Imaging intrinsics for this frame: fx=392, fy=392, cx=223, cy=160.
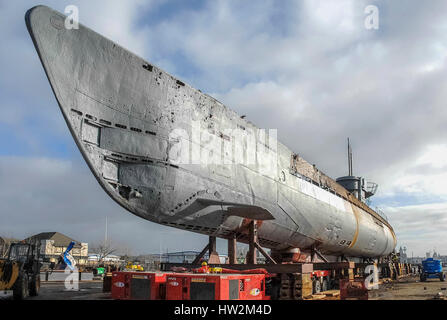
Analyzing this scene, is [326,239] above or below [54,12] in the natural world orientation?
below

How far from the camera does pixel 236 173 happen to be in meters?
12.9

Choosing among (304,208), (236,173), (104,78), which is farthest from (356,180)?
(104,78)

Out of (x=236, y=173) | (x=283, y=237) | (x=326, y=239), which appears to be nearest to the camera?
(x=236, y=173)

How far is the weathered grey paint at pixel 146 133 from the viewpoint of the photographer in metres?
9.59

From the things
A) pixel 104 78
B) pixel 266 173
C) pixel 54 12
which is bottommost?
pixel 266 173

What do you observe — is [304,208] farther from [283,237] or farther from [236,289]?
[236,289]

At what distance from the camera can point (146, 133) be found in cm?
1078

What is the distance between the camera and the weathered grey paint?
378 inches

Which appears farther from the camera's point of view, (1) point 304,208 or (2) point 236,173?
(1) point 304,208

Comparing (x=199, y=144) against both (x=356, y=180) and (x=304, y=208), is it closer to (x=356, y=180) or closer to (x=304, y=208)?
(x=304, y=208)

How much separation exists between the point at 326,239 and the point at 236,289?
33.2 feet

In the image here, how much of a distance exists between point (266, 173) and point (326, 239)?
20.6ft

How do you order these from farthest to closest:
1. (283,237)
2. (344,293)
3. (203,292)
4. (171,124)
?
(283,237), (344,293), (171,124), (203,292)

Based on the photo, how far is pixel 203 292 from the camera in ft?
29.8
